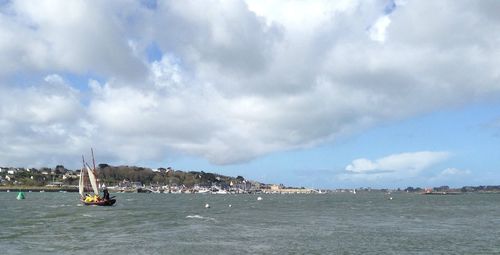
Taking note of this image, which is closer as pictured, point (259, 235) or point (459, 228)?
point (259, 235)

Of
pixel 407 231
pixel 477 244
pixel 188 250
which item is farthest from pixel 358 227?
pixel 188 250

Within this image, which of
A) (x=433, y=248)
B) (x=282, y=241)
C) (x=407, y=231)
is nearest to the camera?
(x=433, y=248)

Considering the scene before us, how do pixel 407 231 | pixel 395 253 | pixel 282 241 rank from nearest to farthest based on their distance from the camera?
1. pixel 395 253
2. pixel 282 241
3. pixel 407 231

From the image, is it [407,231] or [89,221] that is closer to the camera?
[407,231]

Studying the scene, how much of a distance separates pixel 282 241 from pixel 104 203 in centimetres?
8868

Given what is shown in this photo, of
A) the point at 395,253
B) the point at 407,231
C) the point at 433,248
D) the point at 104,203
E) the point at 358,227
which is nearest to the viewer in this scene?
the point at 395,253

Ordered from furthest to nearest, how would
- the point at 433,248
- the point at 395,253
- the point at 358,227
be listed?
1. the point at 358,227
2. the point at 433,248
3. the point at 395,253

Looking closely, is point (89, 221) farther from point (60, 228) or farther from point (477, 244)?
point (477, 244)

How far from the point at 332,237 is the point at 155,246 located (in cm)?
2113

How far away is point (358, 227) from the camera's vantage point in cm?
7800

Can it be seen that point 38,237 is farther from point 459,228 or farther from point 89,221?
point 459,228

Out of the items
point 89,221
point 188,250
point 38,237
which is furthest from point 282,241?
point 89,221

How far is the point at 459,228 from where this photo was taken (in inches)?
3091

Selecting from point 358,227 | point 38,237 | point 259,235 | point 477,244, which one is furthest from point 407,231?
point 38,237
